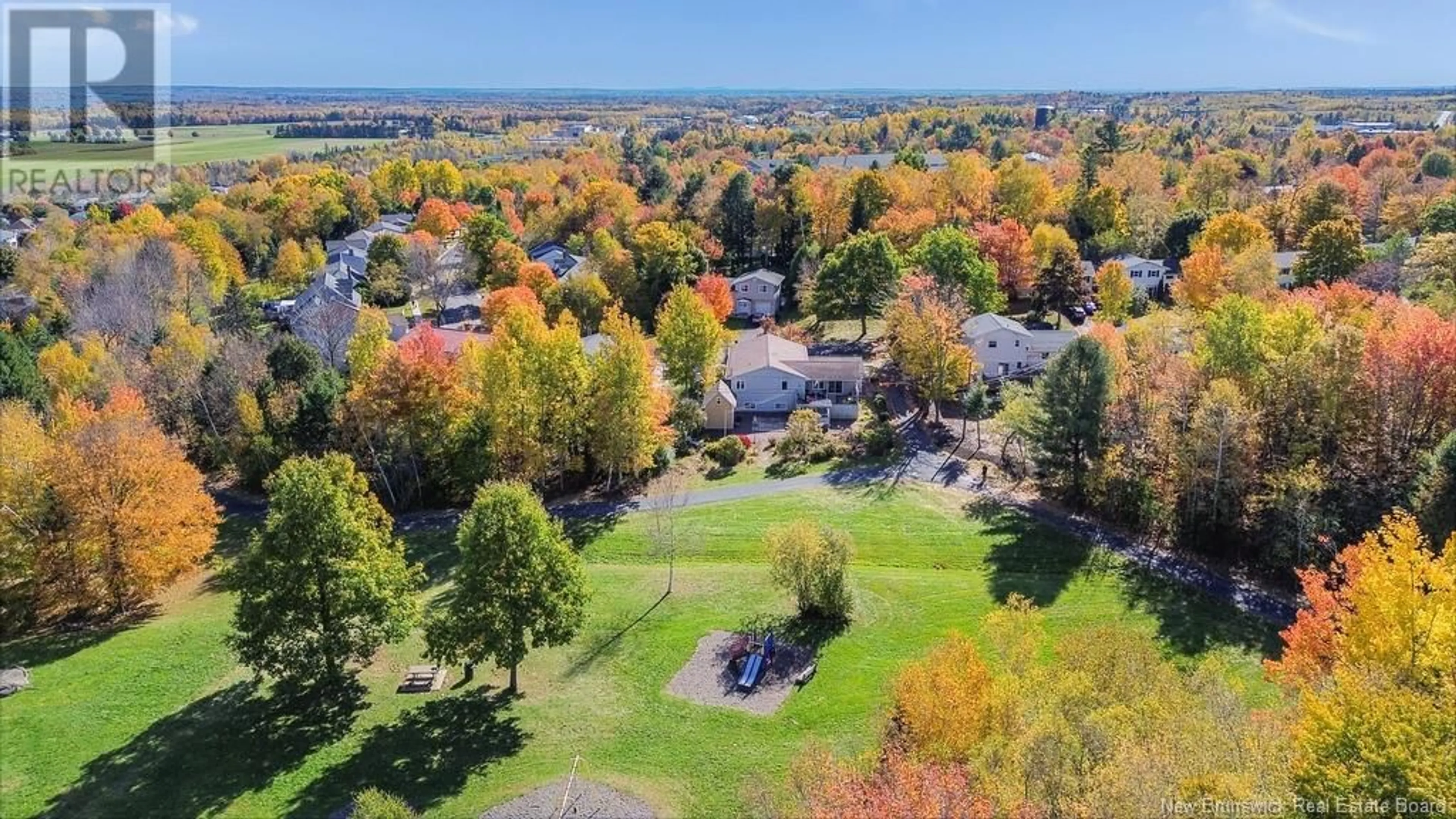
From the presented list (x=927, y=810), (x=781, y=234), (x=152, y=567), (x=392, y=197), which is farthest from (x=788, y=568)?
(x=392, y=197)

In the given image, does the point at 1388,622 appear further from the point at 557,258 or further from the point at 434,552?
the point at 557,258

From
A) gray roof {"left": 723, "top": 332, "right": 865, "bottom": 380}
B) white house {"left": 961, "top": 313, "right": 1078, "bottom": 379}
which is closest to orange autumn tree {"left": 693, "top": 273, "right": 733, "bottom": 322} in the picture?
gray roof {"left": 723, "top": 332, "right": 865, "bottom": 380}

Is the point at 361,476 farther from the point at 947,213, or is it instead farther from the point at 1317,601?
the point at 947,213

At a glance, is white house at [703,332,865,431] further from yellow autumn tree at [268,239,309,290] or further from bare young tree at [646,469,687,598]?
yellow autumn tree at [268,239,309,290]

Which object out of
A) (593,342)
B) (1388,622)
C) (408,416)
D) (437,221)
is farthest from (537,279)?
(1388,622)

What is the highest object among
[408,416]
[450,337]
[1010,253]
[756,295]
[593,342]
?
[1010,253]

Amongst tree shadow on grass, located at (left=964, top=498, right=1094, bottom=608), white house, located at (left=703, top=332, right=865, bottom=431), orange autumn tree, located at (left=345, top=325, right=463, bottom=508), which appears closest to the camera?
tree shadow on grass, located at (left=964, top=498, right=1094, bottom=608)
